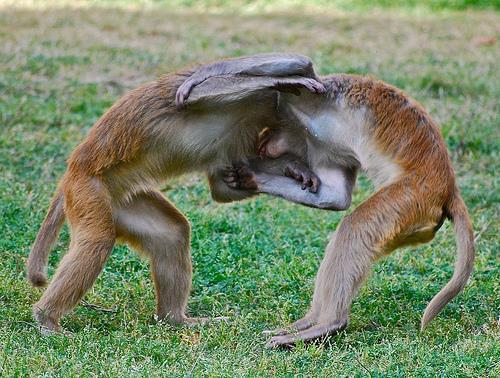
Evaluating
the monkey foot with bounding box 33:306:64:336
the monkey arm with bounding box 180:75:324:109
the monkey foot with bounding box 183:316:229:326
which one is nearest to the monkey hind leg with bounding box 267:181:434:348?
the monkey foot with bounding box 183:316:229:326

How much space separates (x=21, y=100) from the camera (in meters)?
11.1

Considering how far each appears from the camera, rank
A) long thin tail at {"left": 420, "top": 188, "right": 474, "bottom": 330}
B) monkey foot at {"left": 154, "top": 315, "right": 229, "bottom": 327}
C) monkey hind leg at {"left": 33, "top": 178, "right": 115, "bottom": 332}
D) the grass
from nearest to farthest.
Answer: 1. the grass
2. long thin tail at {"left": 420, "top": 188, "right": 474, "bottom": 330}
3. monkey hind leg at {"left": 33, "top": 178, "right": 115, "bottom": 332}
4. monkey foot at {"left": 154, "top": 315, "right": 229, "bottom": 327}

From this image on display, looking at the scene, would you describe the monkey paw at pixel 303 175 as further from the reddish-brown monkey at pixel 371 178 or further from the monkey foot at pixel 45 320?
the monkey foot at pixel 45 320

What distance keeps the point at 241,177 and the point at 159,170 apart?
0.58 meters

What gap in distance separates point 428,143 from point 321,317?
1269 millimetres

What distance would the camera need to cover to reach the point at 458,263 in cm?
626

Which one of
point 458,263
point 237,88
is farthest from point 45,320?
point 458,263

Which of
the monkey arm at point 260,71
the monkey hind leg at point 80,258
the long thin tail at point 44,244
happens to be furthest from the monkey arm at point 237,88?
the long thin tail at point 44,244

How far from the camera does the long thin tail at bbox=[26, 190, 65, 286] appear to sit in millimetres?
6633

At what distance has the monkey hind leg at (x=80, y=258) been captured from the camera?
631 centimetres

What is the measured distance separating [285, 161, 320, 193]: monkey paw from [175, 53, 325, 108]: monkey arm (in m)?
0.60

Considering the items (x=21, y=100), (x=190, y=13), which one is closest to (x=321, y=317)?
(x=21, y=100)

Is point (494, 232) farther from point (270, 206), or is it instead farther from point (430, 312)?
point (430, 312)

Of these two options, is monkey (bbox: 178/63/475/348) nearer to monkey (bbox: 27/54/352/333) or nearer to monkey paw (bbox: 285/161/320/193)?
monkey paw (bbox: 285/161/320/193)
